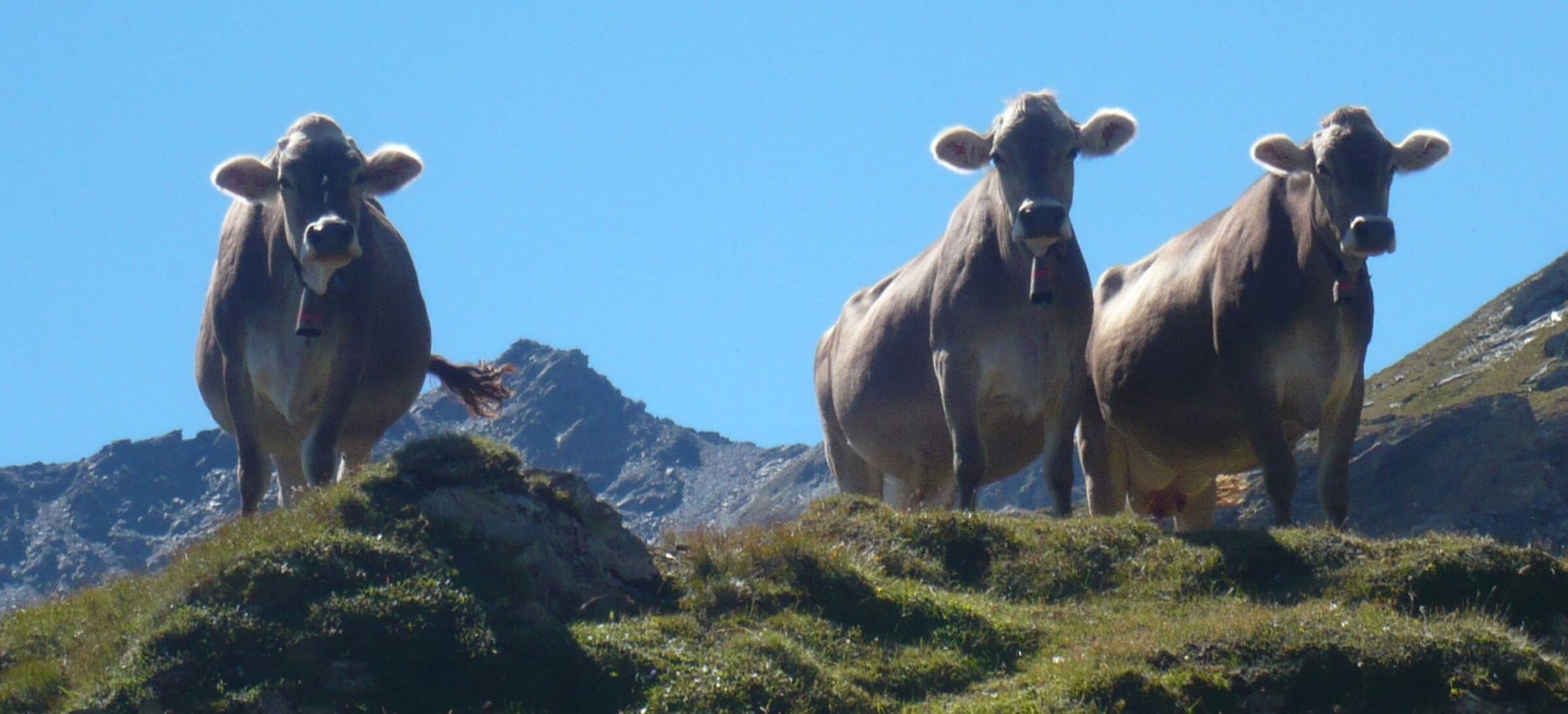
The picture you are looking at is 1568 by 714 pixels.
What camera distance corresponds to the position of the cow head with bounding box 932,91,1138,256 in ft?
56.5

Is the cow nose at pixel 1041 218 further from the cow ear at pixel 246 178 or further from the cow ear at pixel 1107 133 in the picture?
the cow ear at pixel 246 178

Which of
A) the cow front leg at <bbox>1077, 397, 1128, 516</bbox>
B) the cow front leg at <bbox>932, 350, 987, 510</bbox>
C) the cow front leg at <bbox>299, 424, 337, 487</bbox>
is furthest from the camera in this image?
the cow front leg at <bbox>1077, 397, 1128, 516</bbox>

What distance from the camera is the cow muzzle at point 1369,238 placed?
1628 centimetres

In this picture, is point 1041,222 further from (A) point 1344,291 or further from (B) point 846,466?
(B) point 846,466

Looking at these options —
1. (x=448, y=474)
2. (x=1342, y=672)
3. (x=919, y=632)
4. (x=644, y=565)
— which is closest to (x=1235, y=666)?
(x=1342, y=672)

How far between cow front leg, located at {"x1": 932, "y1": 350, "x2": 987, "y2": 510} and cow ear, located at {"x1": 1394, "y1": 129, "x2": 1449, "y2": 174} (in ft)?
14.1

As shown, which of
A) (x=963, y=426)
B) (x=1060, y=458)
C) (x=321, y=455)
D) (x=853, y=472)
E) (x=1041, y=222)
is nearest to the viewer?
(x=321, y=455)

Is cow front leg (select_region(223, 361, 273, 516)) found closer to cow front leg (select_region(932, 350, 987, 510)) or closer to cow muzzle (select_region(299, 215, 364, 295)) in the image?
cow muzzle (select_region(299, 215, 364, 295))

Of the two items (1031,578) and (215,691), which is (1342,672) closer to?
(1031,578)

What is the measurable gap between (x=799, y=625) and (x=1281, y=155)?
7.80 metres

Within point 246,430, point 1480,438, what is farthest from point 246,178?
point 1480,438

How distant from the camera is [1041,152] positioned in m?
18.0

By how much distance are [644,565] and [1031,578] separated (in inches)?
105

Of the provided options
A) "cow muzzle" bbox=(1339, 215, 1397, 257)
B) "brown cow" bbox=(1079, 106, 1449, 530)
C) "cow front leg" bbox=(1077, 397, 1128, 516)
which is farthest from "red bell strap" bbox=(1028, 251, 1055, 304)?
"cow front leg" bbox=(1077, 397, 1128, 516)
